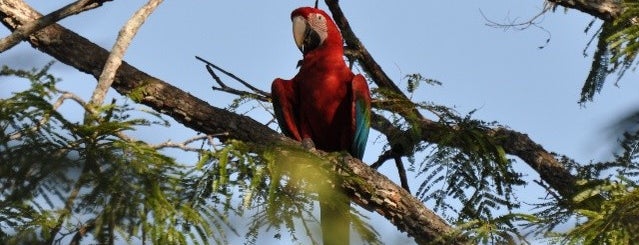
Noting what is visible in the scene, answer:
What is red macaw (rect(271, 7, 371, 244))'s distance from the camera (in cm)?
381

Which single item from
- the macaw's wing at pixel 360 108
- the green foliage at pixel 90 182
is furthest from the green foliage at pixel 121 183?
the macaw's wing at pixel 360 108

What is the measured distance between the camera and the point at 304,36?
13.7 feet

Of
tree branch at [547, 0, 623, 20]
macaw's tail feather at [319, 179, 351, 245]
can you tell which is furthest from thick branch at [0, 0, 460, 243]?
tree branch at [547, 0, 623, 20]

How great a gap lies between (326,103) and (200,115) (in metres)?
0.80

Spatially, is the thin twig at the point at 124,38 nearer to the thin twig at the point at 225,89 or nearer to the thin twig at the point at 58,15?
the thin twig at the point at 58,15

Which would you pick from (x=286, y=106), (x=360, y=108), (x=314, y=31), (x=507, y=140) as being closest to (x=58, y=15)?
(x=286, y=106)

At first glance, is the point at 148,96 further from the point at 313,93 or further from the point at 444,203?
the point at 444,203

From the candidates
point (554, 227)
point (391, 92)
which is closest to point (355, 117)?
point (391, 92)

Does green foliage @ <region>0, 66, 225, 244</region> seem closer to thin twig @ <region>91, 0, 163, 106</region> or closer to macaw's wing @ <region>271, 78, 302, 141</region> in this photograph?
thin twig @ <region>91, 0, 163, 106</region>

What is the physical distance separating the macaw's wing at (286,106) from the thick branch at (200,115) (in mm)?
650

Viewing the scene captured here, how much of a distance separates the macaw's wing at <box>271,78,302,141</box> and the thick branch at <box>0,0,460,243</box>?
2.13 feet

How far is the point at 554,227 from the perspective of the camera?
2627 millimetres

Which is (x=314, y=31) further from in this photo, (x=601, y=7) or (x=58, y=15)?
(x=58, y=15)

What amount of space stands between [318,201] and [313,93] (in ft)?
5.37
